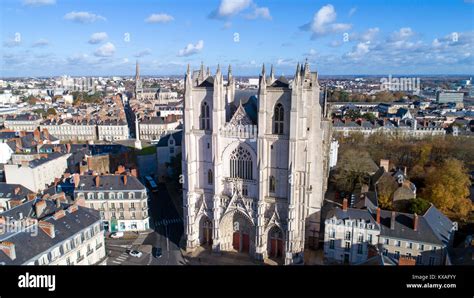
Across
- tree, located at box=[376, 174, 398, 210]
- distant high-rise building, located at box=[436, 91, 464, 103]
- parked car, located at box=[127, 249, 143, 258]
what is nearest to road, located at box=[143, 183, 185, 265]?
parked car, located at box=[127, 249, 143, 258]

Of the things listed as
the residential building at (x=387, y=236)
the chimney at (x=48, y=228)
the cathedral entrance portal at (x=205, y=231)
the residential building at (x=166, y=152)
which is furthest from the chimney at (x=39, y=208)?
the residential building at (x=166, y=152)

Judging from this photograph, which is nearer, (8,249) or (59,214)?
(8,249)

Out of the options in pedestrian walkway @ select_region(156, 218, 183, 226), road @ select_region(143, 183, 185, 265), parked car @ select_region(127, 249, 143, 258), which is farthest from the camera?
pedestrian walkway @ select_region(156, 218, 183, 226)

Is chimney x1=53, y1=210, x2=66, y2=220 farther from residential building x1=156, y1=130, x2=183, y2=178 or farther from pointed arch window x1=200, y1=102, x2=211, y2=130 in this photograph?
residential building x1=156, y1=130, x2=183, y2=178

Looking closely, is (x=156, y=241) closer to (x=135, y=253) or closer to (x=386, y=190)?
(x=135, y=253)

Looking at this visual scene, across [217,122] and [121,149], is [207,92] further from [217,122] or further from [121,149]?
[121,149]

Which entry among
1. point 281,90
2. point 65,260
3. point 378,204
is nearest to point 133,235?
point 65,260

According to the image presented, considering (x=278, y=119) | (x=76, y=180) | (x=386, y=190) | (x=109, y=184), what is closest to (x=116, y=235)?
(x=109, y=184)
